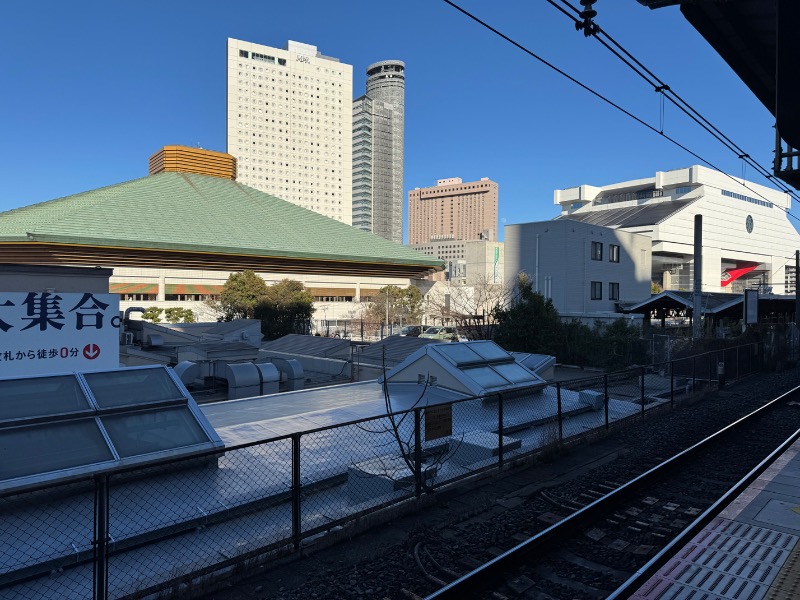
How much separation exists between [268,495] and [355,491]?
1.26 meters

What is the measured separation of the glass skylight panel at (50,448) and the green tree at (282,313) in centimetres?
4949

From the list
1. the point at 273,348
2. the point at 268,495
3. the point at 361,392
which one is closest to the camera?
the point at 268,495

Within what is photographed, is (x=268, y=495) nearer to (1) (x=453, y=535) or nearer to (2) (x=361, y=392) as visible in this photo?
(1) (x=453, y=535)

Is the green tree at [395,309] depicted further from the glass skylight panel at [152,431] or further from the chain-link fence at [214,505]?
the glass skylight panel at [152,431]

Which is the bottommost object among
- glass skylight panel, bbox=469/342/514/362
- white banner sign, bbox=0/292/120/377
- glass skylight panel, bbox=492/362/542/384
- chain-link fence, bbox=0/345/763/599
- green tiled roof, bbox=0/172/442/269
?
chain-link fence, bbox=0/345/763/599

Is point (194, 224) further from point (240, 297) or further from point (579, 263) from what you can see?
point (579, 263)

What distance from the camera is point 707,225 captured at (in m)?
110

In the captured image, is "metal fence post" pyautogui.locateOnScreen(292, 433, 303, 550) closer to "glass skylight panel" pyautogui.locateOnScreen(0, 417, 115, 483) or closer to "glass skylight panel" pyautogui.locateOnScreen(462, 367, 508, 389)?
"glass skylight panel" pyautogui.locateOnScreen(0, 417, 115, 483)

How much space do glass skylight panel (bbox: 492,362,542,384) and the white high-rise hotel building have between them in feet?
566

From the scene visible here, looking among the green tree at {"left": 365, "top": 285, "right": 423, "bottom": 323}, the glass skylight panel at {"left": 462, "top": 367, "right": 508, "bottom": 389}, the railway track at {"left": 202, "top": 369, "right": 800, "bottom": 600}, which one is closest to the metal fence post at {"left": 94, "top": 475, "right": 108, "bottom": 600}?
the railway track at {"left": 202, "top": 369, "right": 800, "bottom": 600}

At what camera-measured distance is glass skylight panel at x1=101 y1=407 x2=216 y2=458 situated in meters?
7.07

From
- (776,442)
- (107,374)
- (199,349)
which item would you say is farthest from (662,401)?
(199,349)

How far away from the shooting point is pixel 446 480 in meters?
8.53

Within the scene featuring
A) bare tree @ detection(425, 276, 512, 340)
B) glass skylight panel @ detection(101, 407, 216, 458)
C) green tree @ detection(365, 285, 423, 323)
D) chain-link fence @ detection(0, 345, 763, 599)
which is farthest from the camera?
green tree @ detection(365, 285, 423, 323)
